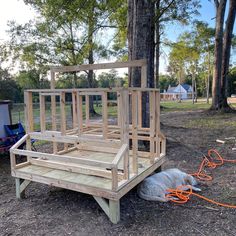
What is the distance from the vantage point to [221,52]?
516 inches

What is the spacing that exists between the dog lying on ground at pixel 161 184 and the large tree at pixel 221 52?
10.4 metres

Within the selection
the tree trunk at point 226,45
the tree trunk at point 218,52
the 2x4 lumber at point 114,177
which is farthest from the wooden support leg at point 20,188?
the tree trunk at point 226,45

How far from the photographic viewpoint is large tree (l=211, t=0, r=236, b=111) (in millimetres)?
12781

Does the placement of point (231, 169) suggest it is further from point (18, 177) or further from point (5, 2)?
point (5, 2)

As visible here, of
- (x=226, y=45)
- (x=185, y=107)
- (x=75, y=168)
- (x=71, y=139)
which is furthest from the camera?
(x=185, y=107)

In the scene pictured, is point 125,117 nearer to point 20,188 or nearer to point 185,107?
point 20,188

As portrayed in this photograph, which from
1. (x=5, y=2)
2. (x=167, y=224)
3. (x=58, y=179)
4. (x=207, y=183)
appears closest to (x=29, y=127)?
(x=58, y=179)

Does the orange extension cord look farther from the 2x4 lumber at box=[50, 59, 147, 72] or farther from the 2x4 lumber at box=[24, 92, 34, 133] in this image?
the 2x4 lumber at box=[24, 92, 34, 133]

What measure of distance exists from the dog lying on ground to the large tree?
1038 cm

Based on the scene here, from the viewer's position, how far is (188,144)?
6152 millimetres

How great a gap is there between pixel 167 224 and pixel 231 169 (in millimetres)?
2290

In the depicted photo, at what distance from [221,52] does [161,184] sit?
12.1 m

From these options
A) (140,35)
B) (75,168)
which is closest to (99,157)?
(75,168)

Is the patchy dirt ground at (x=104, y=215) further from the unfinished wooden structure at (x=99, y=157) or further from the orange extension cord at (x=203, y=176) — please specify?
the unfinished wooden structure at (x=99, y=157)
